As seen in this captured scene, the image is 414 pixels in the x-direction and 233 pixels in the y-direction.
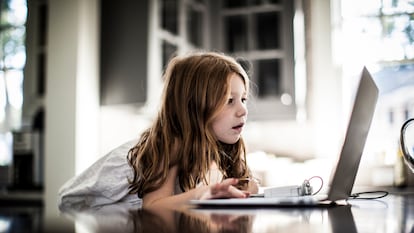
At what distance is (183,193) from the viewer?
43.2 inches

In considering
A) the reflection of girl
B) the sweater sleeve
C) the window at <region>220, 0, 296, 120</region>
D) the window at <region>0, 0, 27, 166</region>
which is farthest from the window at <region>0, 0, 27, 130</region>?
the reflection of girl

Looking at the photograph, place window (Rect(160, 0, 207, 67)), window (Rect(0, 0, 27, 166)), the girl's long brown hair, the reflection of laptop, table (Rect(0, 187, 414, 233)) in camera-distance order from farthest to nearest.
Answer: window (Rect(0, 0, 27, 166)), window (Rect(160, 0, 207, 67)), the girl's long brown hair, the reflection of laptop, table (Rect(0, 187, 414, 233))

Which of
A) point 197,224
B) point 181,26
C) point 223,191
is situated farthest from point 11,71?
point 197,224

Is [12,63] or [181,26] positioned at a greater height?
[181,26]

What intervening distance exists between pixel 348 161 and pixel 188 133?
0.50m

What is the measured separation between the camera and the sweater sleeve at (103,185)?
1312 mm

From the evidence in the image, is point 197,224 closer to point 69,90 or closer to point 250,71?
point 250,71

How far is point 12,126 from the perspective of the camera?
4.12m

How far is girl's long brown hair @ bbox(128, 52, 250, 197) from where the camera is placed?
4.13ft

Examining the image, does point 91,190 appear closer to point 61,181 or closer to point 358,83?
point 358,83

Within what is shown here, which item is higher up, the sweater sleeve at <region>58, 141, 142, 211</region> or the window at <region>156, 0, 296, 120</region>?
the window at <region>156, 0, 296, 120</region>

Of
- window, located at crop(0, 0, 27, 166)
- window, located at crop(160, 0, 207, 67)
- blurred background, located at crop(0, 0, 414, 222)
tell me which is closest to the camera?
blurred background, located at crop(0, 0, 414, 222)

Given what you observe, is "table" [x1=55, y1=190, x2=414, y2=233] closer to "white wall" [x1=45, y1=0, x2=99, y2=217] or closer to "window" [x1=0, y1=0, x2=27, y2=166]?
"white wall" [x1=45, y1=0, x2=99, y2=217]

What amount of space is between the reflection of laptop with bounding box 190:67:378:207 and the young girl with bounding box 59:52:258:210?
326 millimetres
